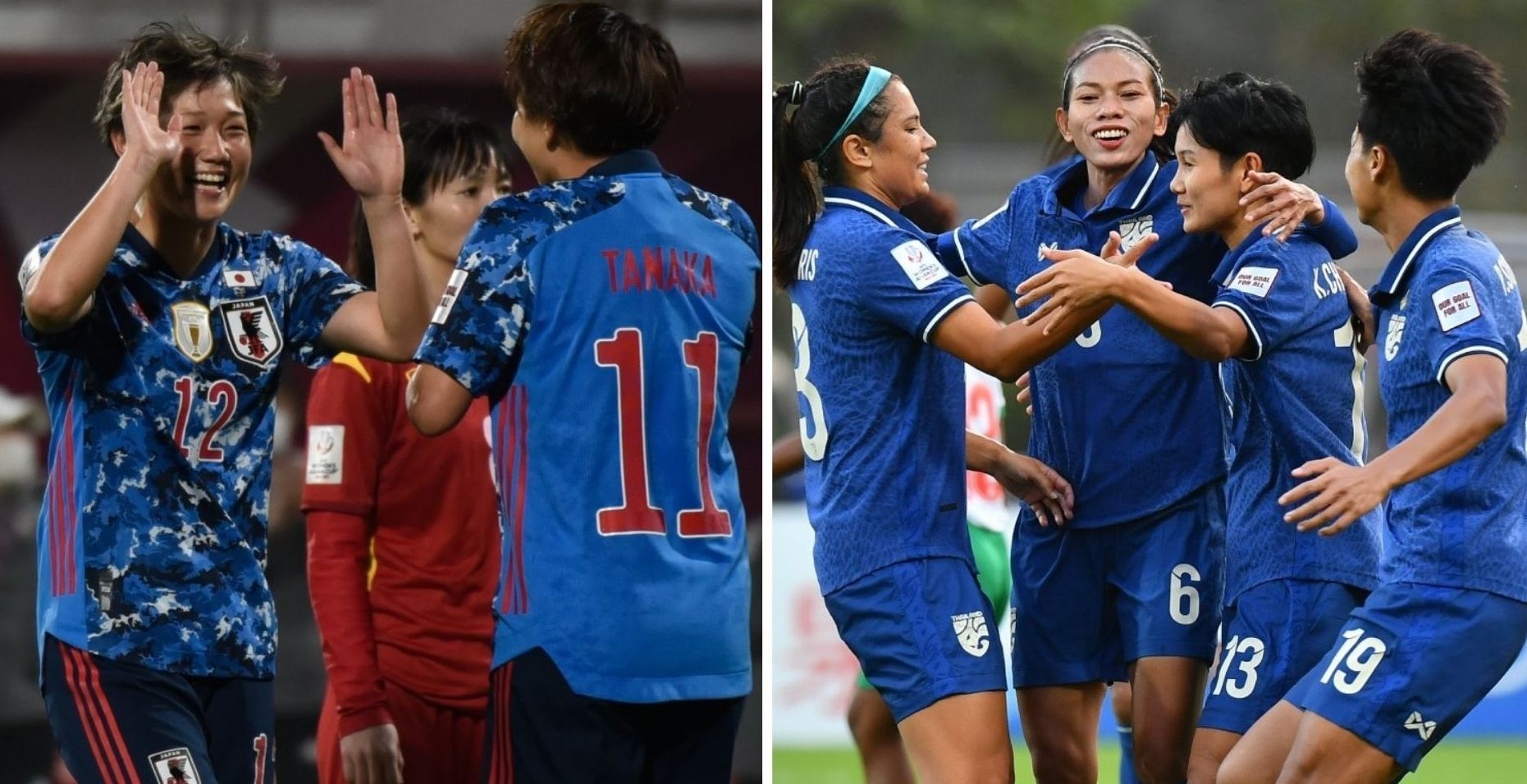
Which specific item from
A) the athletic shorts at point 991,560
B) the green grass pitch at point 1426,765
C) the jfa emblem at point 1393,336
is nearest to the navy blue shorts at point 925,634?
the jfa emblem at point 1393,336

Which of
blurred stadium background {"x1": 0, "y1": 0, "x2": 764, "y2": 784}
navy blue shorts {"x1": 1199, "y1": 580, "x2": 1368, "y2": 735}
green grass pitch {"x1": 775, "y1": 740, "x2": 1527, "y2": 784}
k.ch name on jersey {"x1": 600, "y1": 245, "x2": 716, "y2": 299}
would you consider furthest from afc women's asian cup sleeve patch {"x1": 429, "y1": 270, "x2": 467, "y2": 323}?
green grass pitch {"x1": 775, "y1": 740, "x2": 1527, "y2": 784}

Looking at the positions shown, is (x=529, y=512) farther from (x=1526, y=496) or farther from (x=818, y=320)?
(x=1526, y=496)

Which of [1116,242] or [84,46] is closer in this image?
[1116,242]

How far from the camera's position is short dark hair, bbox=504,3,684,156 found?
319 centimetres

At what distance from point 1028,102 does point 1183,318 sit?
1117 cm

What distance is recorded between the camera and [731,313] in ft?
10.7

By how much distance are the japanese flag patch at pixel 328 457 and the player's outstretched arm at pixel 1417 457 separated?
2034 mm

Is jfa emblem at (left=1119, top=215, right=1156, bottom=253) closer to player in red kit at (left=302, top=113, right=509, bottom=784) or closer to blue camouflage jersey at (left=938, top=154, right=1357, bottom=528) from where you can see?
blue camouflage jersey at (left=938, top=154, right=1357, bottom=528)

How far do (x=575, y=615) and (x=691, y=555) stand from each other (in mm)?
222

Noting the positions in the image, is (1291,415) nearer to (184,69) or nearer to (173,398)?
(173,398)

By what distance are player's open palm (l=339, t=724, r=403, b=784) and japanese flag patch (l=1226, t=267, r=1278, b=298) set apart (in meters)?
2.02

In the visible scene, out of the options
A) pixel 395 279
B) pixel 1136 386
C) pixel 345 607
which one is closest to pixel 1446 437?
pixel 1136 386

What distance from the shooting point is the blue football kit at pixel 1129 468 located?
404cm

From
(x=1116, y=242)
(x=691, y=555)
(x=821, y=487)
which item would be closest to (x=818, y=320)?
(x=821, y=487)
